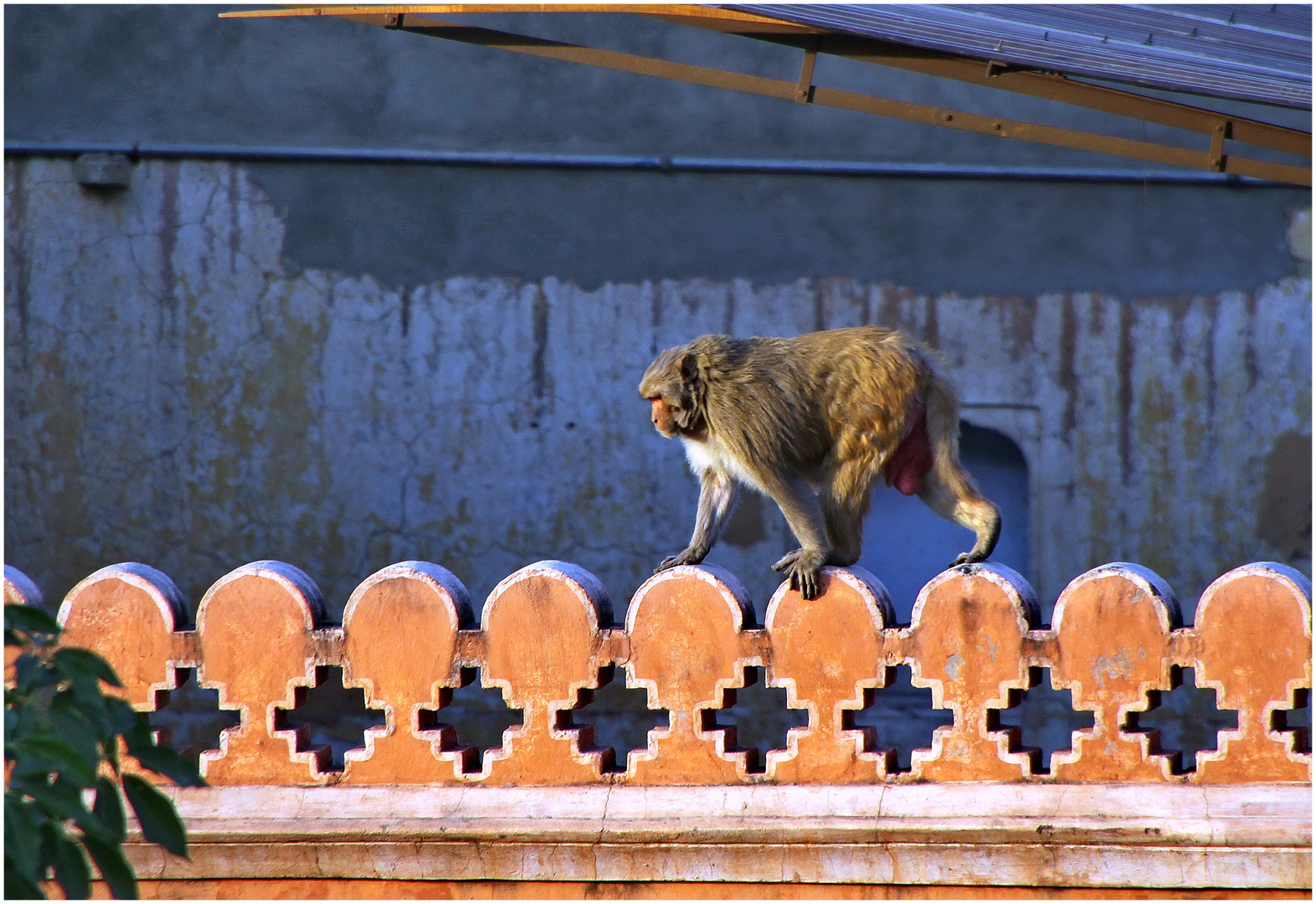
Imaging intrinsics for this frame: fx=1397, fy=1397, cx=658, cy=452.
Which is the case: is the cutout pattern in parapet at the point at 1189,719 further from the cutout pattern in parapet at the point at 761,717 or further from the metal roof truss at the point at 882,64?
the metal roof truss at the point at 882,64

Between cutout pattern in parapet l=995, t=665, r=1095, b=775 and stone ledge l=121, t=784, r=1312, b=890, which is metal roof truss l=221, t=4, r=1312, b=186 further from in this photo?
cutout pattern in parapet l=995, t=665, r=1095, b=775

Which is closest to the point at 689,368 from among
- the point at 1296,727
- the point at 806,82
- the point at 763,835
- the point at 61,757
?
the point at 806,82

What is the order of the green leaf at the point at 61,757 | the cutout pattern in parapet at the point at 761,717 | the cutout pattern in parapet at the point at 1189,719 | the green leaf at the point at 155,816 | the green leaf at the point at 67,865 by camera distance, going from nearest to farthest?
1. the green leaf at the point at 61,757
2. the green leaf at the point at 67,865
3. the green leaf at the point at 155,816
4. the cutout pattern in parapet at the point at 1189,719
5. the cutout pattern in parapet at the point at 761,717

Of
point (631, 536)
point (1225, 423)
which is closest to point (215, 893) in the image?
point (631, 536)

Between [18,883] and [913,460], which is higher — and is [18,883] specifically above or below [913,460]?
below

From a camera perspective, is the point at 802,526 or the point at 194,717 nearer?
the point at 802,526

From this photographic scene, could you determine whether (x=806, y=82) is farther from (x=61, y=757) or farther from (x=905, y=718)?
(x=905, y=718)

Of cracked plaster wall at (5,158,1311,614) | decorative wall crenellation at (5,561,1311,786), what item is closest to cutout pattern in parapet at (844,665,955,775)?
cracked plaster wall at (5,158,1311,614)

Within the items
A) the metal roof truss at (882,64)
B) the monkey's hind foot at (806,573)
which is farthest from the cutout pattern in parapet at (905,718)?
the monkey's hind foot at (806,573)

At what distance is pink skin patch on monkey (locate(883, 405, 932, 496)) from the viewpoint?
12.3 ft

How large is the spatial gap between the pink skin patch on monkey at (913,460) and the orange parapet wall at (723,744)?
52cm

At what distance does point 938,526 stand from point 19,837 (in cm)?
673

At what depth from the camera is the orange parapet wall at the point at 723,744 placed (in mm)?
2947

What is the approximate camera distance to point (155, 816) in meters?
2.12
